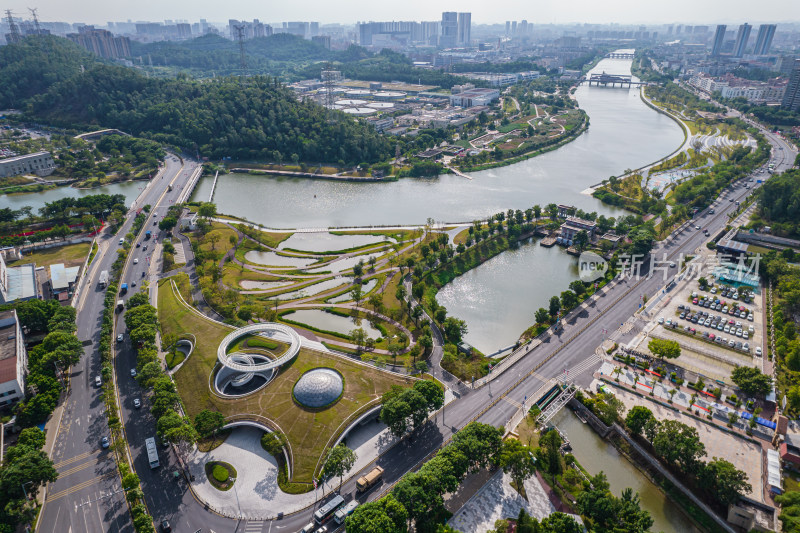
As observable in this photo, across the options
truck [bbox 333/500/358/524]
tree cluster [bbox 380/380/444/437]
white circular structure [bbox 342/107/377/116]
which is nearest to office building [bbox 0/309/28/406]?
truck [bbox 333/500/358/524]

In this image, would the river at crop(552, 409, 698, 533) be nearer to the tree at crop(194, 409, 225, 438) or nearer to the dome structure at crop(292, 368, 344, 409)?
the dome structure at crop(292, 368, 344, 409)

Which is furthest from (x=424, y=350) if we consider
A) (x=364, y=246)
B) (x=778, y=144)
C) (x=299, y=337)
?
(x=778, y=144)

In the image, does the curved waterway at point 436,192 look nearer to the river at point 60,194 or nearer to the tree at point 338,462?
the river at point 60,194

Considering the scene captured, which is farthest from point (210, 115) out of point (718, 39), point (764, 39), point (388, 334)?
point (764, 39)

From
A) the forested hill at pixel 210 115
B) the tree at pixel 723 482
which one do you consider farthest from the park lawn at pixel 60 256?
the tree at pixel 723 482

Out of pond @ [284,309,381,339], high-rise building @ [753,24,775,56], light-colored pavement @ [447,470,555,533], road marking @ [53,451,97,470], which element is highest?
high-rise building @ [753,24,775,56]

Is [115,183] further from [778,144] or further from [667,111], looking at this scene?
[667,111]

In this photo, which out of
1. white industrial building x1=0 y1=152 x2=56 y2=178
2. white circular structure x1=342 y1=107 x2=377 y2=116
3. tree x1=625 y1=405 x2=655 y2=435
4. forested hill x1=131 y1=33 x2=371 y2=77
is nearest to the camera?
tree x1=625 y1=405 x2=655 y2=435
